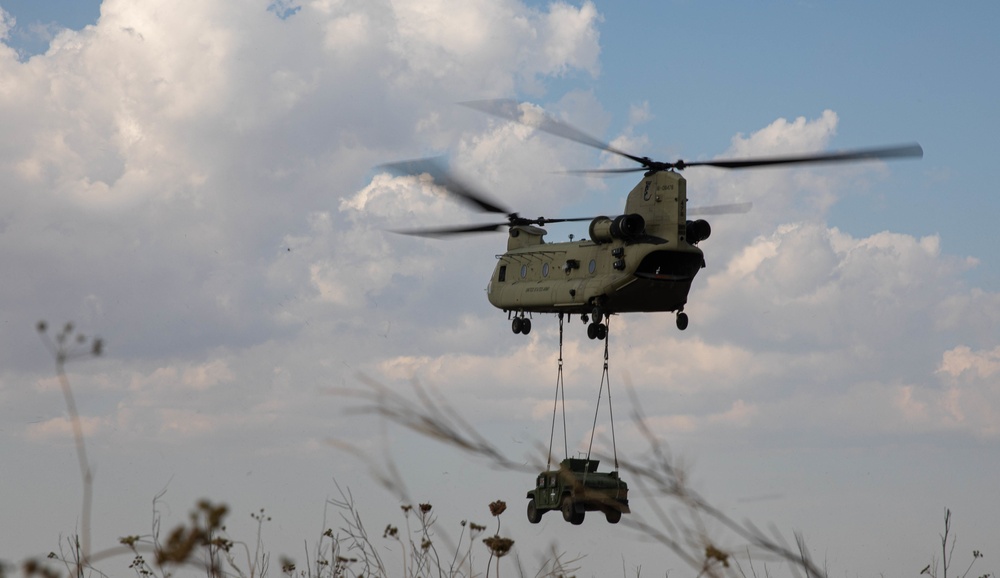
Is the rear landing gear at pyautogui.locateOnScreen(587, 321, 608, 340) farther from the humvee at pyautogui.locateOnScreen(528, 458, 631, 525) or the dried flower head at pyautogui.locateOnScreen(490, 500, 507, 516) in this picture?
the dried flower head at pyautogui.locateOnScreen(490, 500, 507, 516)

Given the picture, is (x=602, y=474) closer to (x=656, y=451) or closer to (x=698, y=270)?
(x=698, y=270)

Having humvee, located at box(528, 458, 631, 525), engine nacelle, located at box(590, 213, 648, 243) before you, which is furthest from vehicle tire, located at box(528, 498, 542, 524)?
engine nacelle, located at box(590, 213, 648, 243)

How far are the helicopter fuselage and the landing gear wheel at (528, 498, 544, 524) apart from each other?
4422 mm

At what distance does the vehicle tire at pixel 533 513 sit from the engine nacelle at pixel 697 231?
6628 millimetres

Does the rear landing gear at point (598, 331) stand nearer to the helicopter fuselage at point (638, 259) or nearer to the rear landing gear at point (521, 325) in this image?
the helicopter fuselage at point (638, 259)

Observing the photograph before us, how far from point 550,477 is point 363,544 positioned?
14.5 meters

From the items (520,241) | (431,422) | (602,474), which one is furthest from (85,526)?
(520,241)

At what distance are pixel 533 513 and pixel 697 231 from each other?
7.02 m

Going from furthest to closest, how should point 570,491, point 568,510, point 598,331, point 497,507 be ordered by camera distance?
point 598,331 → point 568,510 → point 570,491 → point 497,507

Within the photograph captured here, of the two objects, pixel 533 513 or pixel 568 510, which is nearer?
pixel 568 510

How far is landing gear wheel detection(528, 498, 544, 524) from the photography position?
21656mm

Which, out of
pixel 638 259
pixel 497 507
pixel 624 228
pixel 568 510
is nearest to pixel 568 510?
pixel 568 510

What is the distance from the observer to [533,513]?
21781 millimetres

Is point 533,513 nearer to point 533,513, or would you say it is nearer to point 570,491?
point 533,513
